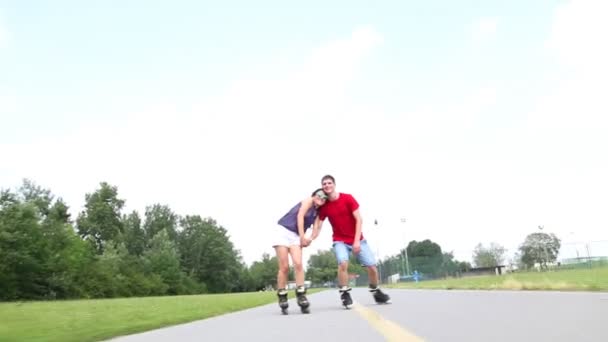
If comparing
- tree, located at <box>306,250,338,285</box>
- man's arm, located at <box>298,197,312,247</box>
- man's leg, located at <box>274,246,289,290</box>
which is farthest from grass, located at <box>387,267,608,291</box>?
tree, located at <box>306,250,338,285</box>

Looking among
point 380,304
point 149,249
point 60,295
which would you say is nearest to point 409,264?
point 60,295

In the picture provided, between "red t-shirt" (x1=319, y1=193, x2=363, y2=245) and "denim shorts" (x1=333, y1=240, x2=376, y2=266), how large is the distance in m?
0.08

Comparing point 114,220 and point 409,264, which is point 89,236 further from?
point 409,264

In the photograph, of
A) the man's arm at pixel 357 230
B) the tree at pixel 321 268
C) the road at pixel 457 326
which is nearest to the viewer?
the road at pixel 457 326

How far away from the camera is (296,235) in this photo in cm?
928

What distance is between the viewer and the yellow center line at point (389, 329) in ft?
15.1

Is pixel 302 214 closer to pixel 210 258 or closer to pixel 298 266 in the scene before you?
pixel 298 266

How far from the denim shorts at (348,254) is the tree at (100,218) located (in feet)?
319

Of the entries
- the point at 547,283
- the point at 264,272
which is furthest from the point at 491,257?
the point at 264,272

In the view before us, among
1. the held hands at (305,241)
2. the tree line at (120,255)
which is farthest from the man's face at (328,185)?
the tree line at (120,255)

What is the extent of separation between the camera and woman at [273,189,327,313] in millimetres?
9016

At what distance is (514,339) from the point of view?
421cm

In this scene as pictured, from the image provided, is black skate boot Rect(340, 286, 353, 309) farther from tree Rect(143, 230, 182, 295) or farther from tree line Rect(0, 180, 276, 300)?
tree Rect(143, 230, 182, 295)

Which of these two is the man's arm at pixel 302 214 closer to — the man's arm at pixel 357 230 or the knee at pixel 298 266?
the knee at pixel 298 266
